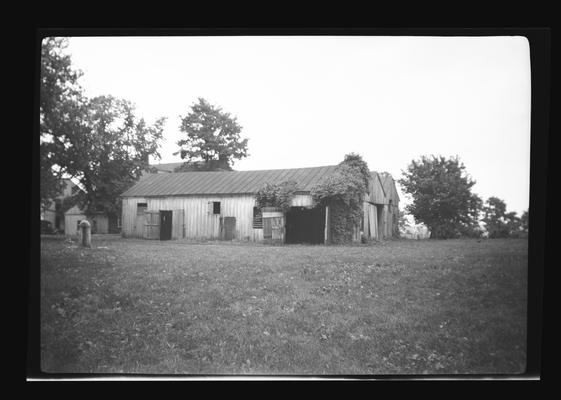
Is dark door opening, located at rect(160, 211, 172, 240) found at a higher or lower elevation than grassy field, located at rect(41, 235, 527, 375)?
higher

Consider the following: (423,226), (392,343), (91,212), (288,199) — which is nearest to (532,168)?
(423,226)

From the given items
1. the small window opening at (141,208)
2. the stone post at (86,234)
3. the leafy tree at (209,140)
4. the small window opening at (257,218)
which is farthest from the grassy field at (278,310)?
the leafy tree at (209,140)

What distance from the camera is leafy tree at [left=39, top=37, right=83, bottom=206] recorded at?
4.21 meters

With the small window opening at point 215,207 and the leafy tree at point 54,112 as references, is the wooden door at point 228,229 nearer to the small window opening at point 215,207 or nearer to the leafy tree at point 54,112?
the small window opening at point 215,207

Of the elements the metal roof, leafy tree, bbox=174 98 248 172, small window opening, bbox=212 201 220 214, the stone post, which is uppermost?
leafy tree, bbox=174 98 248 172

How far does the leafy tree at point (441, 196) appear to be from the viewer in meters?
4.85

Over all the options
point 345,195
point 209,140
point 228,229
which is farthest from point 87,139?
point 345,195

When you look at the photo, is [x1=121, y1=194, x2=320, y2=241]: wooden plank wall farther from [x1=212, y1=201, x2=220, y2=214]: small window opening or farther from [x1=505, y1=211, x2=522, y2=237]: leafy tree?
[x1=505, y1=211, x2=522, y2=237]: leafy tree

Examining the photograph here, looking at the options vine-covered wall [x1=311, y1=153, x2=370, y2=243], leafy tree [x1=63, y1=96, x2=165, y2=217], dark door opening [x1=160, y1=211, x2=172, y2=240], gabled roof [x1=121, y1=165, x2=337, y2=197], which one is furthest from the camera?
dark door opening [x1=160, y1=211, x2=172, y2=240]

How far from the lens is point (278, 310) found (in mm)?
4562

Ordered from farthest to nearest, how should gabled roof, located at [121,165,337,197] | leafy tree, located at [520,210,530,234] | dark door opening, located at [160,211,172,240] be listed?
1. dark door opening, located at [160,211,172,240]
2. gabled roof, located at [121,165,337,197]
3. leafy tree, located at [520,210,530,234]

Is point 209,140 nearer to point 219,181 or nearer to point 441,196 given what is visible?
point 219,181

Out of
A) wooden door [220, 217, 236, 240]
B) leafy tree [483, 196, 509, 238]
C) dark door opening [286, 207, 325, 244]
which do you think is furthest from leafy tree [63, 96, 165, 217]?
leafy tree [483, 196, 509, 238]
